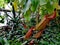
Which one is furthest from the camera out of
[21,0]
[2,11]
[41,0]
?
[2,11]

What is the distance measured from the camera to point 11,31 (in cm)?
251

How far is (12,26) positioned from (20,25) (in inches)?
4.5

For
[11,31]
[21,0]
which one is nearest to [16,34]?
[11,31]

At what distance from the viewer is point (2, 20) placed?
117 inches

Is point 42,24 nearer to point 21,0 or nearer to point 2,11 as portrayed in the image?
point 21,0

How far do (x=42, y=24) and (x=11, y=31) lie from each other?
661 mm

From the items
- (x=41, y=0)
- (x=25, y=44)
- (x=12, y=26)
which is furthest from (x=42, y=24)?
(x=41, y=0)

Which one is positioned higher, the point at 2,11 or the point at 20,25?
the point at 2,11

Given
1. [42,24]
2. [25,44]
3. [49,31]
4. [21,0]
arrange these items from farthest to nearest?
[49,31] → [25,44] → [42,24] → [21,0]

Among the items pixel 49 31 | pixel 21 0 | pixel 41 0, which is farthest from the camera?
pixel 49 31

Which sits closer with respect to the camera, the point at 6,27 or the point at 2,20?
the point at 6,27

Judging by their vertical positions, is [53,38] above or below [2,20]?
below

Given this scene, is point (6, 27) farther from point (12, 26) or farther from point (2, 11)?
point (2, 11)

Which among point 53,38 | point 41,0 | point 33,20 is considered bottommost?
point 53,38
